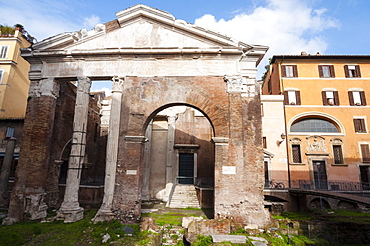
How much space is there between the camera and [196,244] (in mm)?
6824

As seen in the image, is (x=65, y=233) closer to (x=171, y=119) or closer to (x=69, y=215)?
(x=69, y=215)

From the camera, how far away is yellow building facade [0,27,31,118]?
1944 centimetres

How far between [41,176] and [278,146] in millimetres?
16051

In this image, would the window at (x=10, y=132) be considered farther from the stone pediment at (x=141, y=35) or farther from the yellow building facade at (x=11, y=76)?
the stone pediment at (x=141, y=35)

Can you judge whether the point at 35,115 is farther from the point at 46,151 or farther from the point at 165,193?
the point at 165,193

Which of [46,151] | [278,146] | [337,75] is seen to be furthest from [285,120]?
[46,151]

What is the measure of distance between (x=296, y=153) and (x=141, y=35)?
598 inches

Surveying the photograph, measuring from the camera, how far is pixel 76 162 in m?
9.59

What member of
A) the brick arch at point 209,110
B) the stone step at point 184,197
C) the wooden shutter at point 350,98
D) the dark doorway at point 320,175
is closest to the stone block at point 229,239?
the brick arch at point 209,110

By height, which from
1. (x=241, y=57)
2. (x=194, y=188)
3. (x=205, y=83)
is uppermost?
(x=241, y=57)

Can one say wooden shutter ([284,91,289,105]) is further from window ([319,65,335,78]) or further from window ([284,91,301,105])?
window ([319,65,335,78])

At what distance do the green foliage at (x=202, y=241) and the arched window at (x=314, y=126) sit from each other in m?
14.8

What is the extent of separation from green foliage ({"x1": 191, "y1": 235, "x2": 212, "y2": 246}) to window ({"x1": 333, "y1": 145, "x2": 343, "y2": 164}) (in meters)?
16.1

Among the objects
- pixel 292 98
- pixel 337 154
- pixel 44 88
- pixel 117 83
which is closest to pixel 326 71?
pixel 292 98
